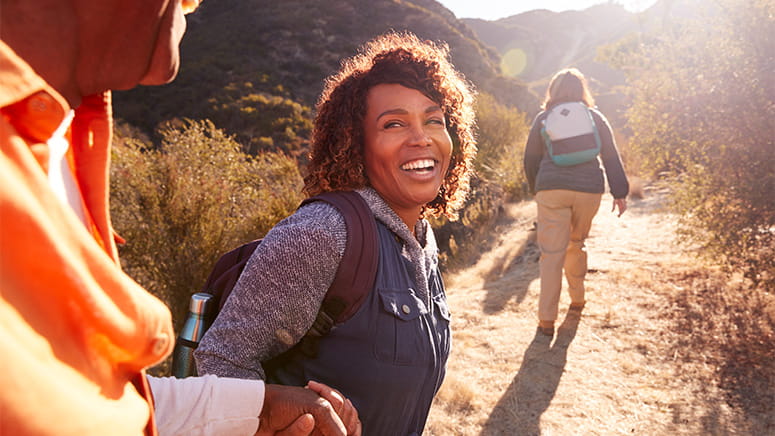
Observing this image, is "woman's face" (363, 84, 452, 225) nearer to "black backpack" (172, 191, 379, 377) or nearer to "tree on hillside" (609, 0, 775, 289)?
"black backpack" (172, 191, 379, 377)

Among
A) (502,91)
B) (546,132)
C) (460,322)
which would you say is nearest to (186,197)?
(460,322)

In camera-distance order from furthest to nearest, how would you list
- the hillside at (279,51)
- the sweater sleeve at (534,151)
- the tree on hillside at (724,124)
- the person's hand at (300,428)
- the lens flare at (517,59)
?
the lens flare at (517,59)
the hillside at (279,51)
the sweater sleeve at (534,151)
the tree on hillside at (724,124)
the person's hand at (300,428)

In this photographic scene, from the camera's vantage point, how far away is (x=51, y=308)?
1.57 ft

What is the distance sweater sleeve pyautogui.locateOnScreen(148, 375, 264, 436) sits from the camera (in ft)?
3.07

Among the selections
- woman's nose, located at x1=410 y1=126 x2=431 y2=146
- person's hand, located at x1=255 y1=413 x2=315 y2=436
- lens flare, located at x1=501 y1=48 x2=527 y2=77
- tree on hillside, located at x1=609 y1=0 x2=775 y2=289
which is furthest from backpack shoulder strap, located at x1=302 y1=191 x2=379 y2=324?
lens flare, located at x1=501 y1=48 x2=527 y2=77

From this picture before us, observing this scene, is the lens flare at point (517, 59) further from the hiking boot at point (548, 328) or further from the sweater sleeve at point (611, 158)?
the hiking boot at point (548, 328)

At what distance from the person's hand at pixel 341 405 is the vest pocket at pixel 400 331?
0.58 ft

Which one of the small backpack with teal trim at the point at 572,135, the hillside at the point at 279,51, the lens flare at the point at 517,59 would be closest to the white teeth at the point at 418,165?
the small backpack with teal trim at the point at 572,135

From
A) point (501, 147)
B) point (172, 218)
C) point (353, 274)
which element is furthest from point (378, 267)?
point (501, 147)

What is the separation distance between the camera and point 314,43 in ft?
94.6

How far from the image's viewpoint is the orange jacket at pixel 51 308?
0.44 metres

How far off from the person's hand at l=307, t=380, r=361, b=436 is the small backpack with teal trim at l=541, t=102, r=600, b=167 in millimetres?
3354

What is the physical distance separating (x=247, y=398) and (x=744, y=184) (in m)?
4.80

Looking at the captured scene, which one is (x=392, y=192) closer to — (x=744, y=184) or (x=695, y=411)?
(x=695, y=411)
